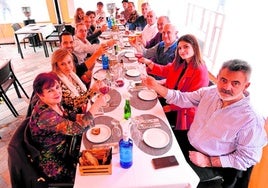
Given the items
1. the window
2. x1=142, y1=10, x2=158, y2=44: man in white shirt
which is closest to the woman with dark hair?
x1=142, y1=10, x2=158, y2=44: man in white shirt

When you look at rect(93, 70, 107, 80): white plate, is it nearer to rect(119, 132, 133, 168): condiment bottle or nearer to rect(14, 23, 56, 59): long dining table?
rect(119, 132, 133, 168): condiment bottle

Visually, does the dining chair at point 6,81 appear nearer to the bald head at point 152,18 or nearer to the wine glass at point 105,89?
the wine glass at point 105,89

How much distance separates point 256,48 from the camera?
215 cm

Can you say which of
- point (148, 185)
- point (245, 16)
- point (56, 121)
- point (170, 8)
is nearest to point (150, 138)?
point (148, 185)

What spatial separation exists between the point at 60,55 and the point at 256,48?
6.63ft

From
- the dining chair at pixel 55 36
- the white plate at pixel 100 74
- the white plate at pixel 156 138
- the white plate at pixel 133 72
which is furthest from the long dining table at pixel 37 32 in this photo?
the white plate at pixel 156 138

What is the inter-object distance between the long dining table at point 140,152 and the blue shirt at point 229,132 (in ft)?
0.86

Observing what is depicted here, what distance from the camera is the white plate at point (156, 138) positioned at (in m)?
1.30

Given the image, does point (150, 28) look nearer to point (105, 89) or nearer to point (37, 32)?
point (105, 89)

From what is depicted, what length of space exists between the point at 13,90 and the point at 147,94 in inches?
118

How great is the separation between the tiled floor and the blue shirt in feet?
6.17

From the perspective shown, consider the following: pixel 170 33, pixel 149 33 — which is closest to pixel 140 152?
pixel 170 33

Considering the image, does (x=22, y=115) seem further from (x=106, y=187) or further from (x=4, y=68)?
(x=106, y=187)

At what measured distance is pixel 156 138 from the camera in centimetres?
135
